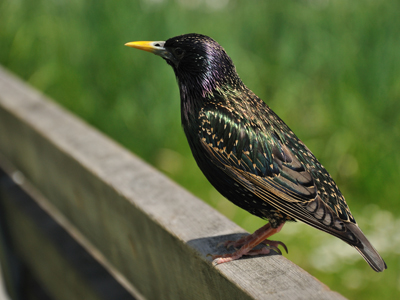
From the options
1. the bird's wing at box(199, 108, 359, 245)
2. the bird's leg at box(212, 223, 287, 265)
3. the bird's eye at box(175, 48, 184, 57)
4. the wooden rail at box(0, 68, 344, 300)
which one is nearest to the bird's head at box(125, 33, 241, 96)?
the bird's eye at box(175, 48, 184, 57)

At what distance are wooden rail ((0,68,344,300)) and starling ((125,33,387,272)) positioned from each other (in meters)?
0.17

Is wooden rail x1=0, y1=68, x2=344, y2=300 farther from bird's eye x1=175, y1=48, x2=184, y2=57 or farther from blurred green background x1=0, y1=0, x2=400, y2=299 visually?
blurred green background x1=0, y1=0, x2=400, y2=299

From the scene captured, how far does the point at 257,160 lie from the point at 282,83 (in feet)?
7.02

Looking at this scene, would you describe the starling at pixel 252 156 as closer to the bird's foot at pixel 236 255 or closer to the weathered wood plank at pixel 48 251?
the bird's foot at pixel 236 255

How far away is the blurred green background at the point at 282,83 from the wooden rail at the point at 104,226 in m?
0.82

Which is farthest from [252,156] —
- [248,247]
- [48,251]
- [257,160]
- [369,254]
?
[48,251]

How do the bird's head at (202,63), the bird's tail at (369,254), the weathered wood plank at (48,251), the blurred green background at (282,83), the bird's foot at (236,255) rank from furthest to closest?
the blurred green background at (282,83)
the weathered wood plank at (48,251)
the bird's head at (202,63)
the bird's tail at (369,254)
the bird's foot at (236,255)

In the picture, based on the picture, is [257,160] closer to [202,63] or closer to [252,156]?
[252,156]

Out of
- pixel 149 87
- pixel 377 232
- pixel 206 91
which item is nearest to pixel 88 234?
pixel 206 91

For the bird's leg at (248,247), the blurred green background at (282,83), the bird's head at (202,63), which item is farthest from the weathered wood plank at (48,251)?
the blurred green background at (282,83)

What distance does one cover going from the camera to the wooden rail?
1308 mm

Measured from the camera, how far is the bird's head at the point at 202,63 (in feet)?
5.90

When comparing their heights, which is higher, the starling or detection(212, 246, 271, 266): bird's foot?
the starling

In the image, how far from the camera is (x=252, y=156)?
170 cm
